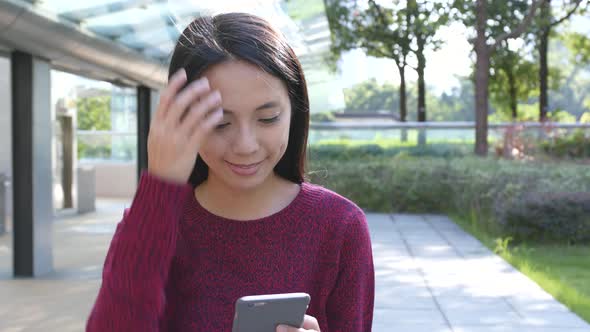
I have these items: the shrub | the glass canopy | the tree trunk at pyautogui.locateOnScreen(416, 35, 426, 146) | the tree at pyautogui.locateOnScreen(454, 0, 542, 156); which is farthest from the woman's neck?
the tree trunk at pyautogui.locateOnScreen(416, 35, 426, 146)

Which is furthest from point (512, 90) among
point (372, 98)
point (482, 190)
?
point (372, 98)

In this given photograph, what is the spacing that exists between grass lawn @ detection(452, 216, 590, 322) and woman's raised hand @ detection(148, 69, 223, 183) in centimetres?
585

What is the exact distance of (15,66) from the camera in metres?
7.97

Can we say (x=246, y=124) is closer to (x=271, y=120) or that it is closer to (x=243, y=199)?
(x=271, y=120)

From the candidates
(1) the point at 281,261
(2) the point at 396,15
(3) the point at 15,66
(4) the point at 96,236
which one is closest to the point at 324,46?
(2) the point at 396,15

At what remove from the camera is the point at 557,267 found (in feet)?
28.8

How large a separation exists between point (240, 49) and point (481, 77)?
1495 cm

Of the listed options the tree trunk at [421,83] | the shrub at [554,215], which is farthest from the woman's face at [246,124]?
the tree trunk at [421,83]

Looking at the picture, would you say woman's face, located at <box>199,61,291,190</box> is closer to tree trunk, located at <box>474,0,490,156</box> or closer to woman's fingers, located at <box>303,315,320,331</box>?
woman's fingers, located at <box>303,315,320,331</box>

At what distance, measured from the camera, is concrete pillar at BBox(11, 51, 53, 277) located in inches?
314

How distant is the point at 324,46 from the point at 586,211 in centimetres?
832

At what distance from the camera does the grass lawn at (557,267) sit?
23.6 ft

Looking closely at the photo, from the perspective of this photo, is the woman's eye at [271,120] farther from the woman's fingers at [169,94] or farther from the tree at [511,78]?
the tree at [511,78]

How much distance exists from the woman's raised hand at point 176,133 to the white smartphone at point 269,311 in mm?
252
